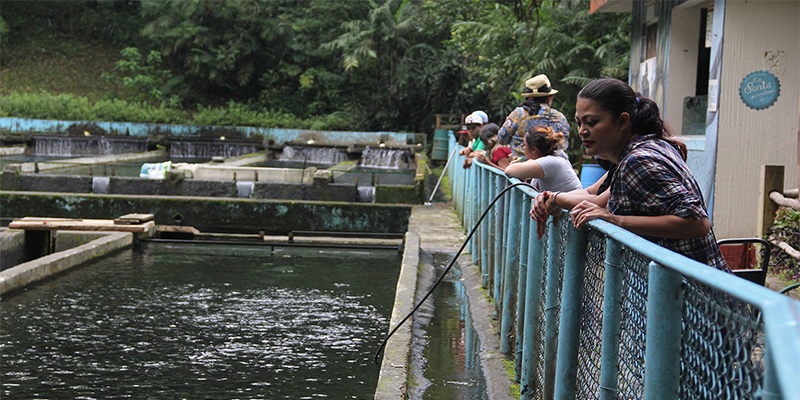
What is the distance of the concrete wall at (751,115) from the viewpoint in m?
7.56

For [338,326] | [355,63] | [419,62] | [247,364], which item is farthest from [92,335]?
[419,62]

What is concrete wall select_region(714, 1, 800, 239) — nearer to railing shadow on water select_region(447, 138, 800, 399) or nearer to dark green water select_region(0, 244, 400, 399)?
dark green water select_region(0, 244, 400, 399)

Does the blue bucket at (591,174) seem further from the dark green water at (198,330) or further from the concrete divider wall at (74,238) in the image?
the concrete divider wall at (74,238)

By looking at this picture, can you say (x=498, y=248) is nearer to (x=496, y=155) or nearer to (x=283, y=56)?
(x=496, y=155)

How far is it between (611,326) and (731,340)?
37.8 inches

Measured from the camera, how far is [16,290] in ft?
26.6

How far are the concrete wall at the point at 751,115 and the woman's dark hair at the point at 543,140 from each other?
3.29 metres

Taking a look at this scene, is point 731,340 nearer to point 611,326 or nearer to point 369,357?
point 611,326

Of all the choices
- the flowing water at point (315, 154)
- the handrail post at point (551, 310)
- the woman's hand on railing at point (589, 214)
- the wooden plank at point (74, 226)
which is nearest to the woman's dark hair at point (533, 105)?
the handrail post at point (551, 310)

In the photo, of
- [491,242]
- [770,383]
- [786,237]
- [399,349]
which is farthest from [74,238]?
[770,383]

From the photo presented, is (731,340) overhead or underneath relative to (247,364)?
overhead

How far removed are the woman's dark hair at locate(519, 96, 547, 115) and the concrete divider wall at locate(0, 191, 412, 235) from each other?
24.7 ft

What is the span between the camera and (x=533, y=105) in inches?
265

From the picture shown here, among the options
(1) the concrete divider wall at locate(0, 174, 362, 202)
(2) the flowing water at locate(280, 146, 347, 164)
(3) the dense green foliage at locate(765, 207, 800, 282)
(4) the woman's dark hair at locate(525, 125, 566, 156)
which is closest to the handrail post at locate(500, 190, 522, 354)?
(4) the woman's dark hair at locate(525, 125, 566, 156)
